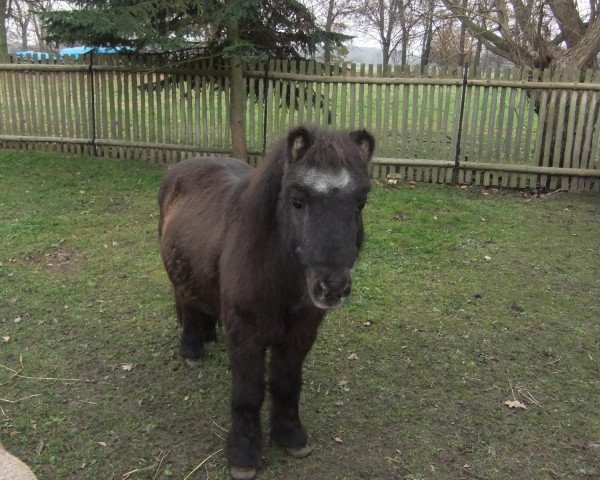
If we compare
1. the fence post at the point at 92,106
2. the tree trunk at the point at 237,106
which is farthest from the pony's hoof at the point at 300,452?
the fence post at the point at 92,106

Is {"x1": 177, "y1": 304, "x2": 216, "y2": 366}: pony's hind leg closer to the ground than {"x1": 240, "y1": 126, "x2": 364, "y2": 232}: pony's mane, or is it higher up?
closer to the ground

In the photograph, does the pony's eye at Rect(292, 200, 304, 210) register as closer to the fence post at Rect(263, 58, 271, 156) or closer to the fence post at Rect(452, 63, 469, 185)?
the fence post at Rect(263, 58, 271, 156)

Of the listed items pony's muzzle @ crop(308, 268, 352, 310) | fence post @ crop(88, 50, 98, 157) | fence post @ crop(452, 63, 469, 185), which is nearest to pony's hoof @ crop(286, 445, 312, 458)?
pony's muzzle @ crop(308, 268, 352, 310)

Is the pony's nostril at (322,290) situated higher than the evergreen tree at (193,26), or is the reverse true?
the evergreen tree at (193,26)

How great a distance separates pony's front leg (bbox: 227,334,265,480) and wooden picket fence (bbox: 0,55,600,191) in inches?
265

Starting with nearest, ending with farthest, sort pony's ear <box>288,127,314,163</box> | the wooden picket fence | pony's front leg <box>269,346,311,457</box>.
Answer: pony's ear <box>288,127,314,163</box>
pony's front leg <box>269,346,311,457</box>
the wooden picket fence

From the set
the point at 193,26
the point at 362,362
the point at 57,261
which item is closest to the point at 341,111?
the point at 193,26

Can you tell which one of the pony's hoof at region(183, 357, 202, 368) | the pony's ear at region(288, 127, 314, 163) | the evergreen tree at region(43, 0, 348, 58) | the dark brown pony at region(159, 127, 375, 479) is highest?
the evergreen tree at region(43, 0, 348, 58)

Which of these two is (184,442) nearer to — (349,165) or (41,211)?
(349,165)

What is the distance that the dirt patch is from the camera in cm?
573

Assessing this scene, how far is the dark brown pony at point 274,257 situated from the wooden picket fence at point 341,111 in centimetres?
572

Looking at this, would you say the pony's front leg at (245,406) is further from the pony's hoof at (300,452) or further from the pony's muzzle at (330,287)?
the pony's muzzle at (330,287)

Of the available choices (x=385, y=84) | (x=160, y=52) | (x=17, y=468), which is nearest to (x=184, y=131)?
(x=160, y=52)

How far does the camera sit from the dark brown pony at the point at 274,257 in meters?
2.41
